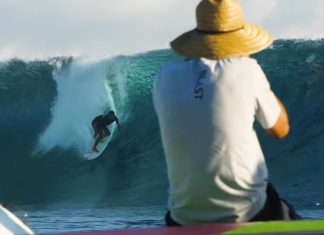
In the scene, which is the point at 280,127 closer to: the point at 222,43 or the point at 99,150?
the point at 222,43

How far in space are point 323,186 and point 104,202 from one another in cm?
251

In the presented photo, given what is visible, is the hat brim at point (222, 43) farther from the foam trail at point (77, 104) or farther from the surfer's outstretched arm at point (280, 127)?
the foam trail at point (77, 104)

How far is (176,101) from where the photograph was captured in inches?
138

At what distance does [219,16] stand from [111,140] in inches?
491

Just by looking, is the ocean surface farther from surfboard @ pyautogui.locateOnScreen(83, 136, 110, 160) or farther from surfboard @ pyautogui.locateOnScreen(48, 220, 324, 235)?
surfboard @ pyautogui.locateOnScreen(48, 220, 324, 235)

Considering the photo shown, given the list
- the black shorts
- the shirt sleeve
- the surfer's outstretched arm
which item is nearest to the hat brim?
the shirt sleeve

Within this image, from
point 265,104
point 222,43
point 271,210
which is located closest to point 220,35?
point 222,43

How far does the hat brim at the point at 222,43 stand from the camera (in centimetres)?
353

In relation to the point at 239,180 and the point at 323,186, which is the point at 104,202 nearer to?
the point at 323,186

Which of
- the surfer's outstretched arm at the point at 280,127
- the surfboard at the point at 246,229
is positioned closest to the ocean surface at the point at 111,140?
the surfer's outstretched arm at the point at 280,127

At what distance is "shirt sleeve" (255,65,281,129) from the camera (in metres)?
3.46

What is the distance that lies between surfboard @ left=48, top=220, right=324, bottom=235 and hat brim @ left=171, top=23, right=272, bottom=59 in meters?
0.58

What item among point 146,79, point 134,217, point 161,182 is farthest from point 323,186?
point 146,79

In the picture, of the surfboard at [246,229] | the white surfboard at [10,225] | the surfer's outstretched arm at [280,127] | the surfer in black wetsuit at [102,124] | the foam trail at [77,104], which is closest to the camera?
the surfboard at [246,229]
